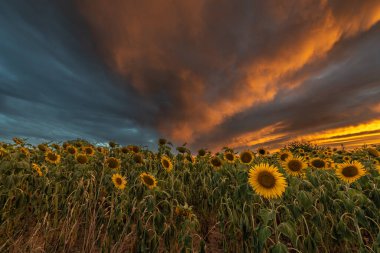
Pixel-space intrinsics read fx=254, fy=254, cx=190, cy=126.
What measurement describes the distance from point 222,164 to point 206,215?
1.74m

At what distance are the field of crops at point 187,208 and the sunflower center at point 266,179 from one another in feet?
0.05

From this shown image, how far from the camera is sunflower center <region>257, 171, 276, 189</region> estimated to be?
399cm

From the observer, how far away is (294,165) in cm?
541

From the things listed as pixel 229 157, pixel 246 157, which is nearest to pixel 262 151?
pixel 229 157

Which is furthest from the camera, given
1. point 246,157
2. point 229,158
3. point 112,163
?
point 229,158

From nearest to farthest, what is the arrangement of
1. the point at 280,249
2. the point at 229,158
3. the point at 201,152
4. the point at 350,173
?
the point at 280,249 < the point at 350,173 < the point at 229,158 < the point at 201,152

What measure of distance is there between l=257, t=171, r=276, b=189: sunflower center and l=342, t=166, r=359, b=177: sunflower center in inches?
95.6

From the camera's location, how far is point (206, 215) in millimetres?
5574

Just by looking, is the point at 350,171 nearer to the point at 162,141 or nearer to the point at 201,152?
the point at 201,152

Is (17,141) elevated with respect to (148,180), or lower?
elevated

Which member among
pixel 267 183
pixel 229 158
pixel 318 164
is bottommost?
pixel 267 183

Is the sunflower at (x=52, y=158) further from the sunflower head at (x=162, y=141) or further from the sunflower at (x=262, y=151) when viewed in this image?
the sunflower at (x=262, y=151)

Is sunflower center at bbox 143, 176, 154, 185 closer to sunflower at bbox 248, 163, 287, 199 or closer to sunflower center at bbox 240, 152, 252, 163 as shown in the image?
sunflower at bbox 248, 163, 287, 199

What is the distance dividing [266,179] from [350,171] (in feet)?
8.49
